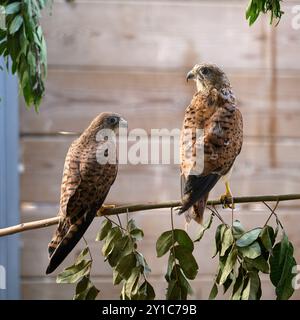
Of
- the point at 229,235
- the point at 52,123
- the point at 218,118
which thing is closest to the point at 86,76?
the point at 52,123

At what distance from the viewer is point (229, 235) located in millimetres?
1009

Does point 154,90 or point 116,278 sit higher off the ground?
point 154,90

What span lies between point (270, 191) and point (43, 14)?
580 mm

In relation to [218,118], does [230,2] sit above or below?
above

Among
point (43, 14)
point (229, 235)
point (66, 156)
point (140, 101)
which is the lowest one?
point (229, 235)

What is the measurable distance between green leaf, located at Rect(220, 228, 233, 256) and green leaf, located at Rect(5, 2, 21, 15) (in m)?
0.52

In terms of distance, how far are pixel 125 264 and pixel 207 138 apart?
0.92ft

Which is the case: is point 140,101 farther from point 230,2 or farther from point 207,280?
point 207,280

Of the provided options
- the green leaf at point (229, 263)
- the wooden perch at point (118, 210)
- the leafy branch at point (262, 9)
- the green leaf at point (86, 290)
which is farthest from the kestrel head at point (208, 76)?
the green leaf at point (86, 290)

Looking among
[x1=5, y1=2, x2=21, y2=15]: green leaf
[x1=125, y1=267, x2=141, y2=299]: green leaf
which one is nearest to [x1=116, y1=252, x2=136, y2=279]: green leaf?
[x1=125, y1=267, x2=141, y2=299]: green leaf

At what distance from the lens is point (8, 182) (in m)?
1.16

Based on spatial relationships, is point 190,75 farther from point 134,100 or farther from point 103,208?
point 103,208

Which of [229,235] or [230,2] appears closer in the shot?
[229,235]

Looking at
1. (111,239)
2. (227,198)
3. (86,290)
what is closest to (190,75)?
(227,198)
